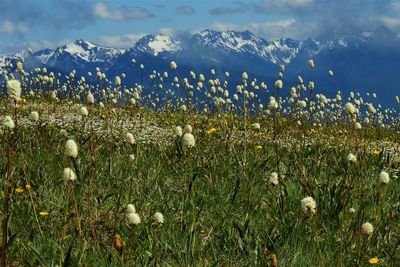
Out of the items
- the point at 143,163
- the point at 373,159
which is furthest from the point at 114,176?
the point at 373,159

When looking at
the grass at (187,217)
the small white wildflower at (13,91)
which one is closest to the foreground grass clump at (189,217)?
the grass at (187,217)

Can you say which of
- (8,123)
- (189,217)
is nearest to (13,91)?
(8,123)

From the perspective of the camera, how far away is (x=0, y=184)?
517cm

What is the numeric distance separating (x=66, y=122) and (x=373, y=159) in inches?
217

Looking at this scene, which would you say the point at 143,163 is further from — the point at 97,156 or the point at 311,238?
the point at 311,238

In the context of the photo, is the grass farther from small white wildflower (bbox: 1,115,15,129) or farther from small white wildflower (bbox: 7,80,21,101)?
small white wildflower (bbox: 7,80,21,101)

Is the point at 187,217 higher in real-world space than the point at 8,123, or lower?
lower

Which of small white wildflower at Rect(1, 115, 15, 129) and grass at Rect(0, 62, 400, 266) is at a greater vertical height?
small white wildflower at Rect(1, 115, 15, 129)

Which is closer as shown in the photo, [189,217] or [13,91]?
[13,91]

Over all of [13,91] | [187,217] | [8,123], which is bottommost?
[187,217]

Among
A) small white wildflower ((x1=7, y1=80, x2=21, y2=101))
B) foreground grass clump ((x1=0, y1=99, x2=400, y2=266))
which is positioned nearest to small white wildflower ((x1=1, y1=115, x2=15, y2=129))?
foreground grass clump ((x1=0, y1=99, x2=400, y2=266))

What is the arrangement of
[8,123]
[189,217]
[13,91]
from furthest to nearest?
1. [189,217]
2. [8,123]
3. [13,91]

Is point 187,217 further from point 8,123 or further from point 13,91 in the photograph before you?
point 13,91

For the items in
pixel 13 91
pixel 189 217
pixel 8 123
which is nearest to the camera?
pixel 13 91
